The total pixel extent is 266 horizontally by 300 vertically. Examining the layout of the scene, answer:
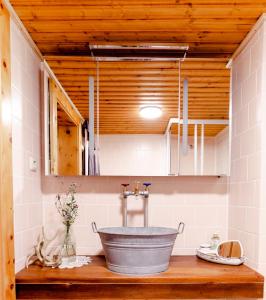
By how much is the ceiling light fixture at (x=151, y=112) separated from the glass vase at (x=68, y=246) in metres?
0.76

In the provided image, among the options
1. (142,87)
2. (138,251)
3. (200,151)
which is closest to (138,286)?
(138,251)

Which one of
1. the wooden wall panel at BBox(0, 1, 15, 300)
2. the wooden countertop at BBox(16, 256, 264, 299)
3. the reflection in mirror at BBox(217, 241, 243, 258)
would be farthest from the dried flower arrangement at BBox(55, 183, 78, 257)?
the reflection in mirror at BBox(217, 241, 243, 258)

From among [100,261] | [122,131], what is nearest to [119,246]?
[100,261]

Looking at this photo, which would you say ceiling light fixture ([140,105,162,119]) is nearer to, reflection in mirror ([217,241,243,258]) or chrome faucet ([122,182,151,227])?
chrome faucet ([122,182,151,227])

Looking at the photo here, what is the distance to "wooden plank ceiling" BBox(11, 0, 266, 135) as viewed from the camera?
4.54 ft

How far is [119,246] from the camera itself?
1.46 m

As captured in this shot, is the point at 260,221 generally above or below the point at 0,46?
below

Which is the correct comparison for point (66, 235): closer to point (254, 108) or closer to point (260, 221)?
point (260, 221)

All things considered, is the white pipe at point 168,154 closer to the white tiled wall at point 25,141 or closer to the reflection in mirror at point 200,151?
the reflection in mirror at point 200,151

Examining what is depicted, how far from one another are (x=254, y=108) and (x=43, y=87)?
117 centimetres

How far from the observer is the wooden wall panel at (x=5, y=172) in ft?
4.15

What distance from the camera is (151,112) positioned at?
1.83 metres

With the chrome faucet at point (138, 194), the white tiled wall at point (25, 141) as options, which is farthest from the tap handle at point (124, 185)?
the white tiled wall at point (25, 141)

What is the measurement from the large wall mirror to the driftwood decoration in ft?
1.31
